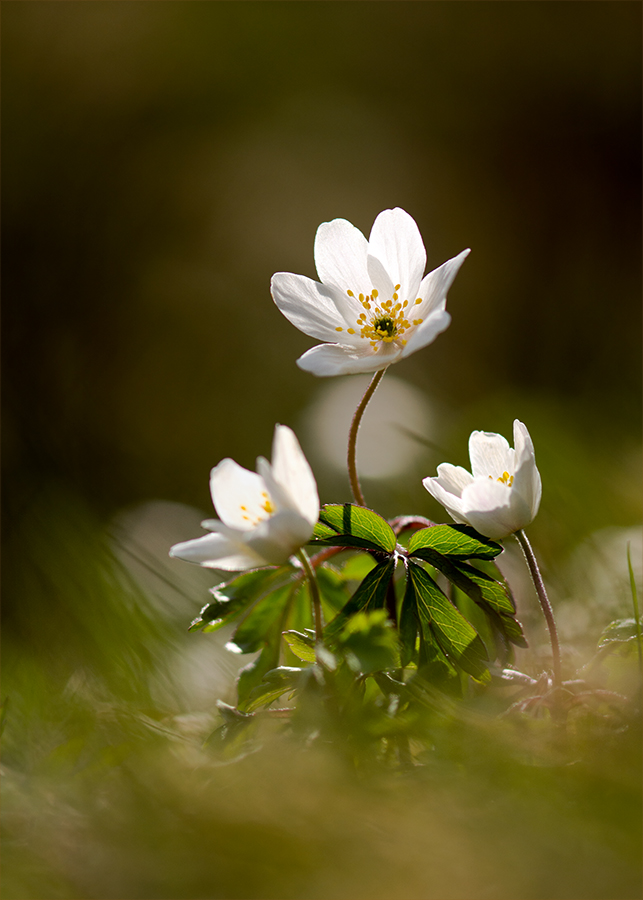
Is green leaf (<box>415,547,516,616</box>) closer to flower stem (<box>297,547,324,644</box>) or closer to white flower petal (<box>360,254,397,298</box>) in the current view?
flower stem (<box>297,547,324,644</box>)

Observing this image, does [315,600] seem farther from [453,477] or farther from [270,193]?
[270,193]

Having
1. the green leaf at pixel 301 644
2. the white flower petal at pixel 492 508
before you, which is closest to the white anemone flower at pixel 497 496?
the white flower petal at pixel 492 508

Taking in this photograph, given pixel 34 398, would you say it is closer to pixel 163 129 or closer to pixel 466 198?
pixel 163 129

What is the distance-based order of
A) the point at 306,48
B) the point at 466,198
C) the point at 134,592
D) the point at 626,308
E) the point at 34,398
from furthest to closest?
the point at 466,198 < the point at 306,48 < the point at 626,308 < the point at 34,398 < the point at 134,592

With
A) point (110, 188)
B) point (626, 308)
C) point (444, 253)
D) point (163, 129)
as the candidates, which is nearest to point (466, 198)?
point (444, 253)

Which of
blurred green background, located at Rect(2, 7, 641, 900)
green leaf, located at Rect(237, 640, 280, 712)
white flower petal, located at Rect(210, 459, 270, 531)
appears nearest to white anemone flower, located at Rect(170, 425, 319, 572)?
white flower petal, located at Rect(210, 459, 270, 531)

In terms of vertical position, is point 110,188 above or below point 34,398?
above

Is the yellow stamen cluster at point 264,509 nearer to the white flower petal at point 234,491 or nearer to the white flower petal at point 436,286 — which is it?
the white flower petal at point 234,491
